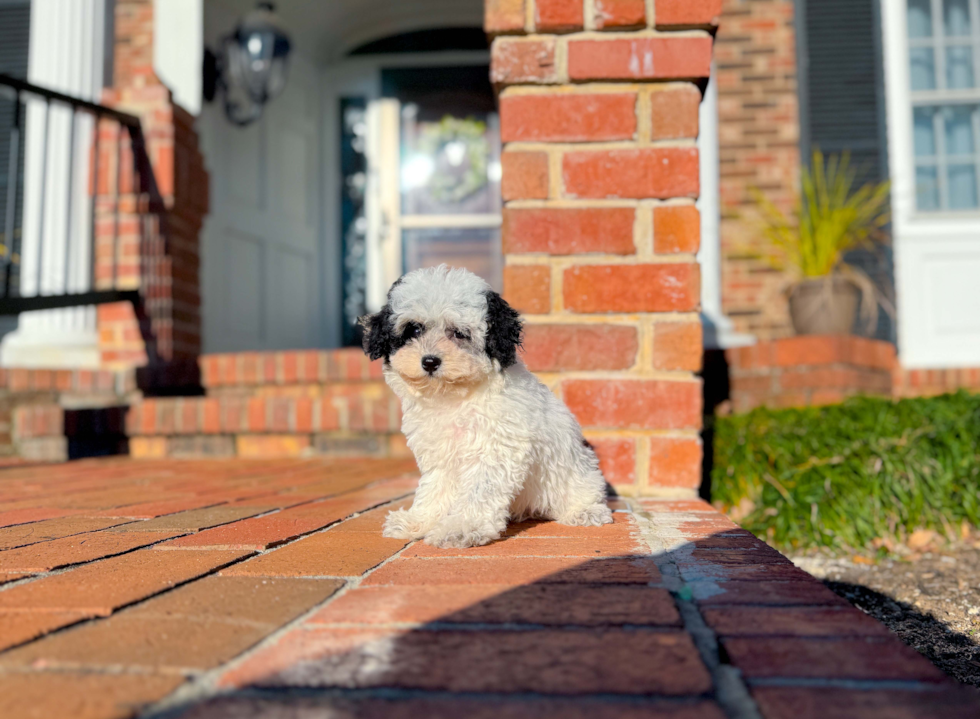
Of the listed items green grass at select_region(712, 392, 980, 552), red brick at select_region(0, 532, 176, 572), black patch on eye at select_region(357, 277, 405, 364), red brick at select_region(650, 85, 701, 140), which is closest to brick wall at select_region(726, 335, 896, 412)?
green grass at select_region(712, 392, 980, 552)

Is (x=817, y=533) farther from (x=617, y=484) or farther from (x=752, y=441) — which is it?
(x=617, y=484)

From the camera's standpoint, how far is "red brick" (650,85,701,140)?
2213 mm

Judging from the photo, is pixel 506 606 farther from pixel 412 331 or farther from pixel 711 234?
pixel 711 234

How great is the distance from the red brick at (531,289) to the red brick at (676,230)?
0.34 meters

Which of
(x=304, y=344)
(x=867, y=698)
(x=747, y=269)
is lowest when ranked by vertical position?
(x=867, y=698)

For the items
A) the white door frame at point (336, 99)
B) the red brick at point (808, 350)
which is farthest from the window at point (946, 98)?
the white door frame at point (336, 99)

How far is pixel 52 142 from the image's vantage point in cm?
466

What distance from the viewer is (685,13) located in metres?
2.19

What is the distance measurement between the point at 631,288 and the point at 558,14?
0.84 metres

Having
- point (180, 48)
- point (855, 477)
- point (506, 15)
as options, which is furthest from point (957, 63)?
point (180, 48)

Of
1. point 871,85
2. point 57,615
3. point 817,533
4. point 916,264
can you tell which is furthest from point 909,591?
point 871,85

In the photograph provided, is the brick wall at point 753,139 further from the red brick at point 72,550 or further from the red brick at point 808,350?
the red brick at point 72,550

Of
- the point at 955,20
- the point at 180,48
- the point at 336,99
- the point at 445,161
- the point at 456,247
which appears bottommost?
the point at 456,247

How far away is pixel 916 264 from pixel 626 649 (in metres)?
6.01
